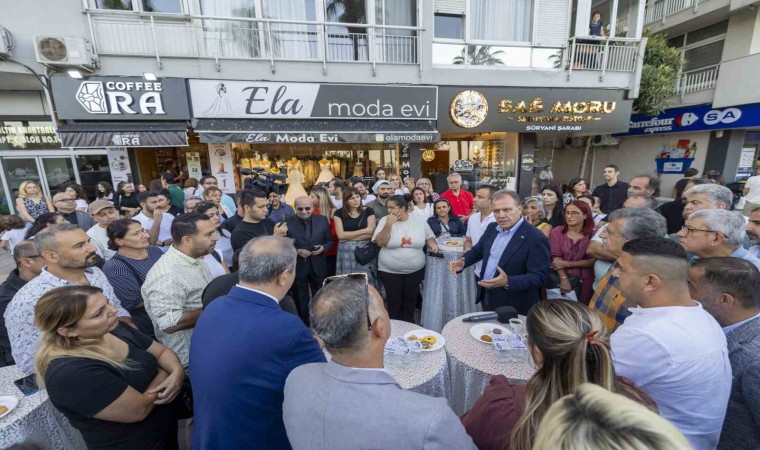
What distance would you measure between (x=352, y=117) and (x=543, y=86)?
571 cm

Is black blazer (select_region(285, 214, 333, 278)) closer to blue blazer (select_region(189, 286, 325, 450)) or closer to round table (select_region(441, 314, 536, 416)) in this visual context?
round table (select_region(441, 314, 536, 416))

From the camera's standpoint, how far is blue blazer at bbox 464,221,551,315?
2.70m

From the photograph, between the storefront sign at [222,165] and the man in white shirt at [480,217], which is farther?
the storefront sign at [222,165]

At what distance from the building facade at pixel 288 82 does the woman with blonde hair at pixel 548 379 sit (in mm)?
7873

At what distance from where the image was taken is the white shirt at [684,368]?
4.25 ft

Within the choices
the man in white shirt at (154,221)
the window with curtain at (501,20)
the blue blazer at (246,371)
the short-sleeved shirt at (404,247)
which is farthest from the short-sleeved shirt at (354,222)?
the window with curtain at (501,20)

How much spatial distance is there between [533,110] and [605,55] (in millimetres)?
2581

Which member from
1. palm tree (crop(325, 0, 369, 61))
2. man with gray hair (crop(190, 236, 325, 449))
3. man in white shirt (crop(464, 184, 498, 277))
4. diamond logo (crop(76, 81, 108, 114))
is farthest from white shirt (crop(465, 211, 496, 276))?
diamond logo (crop(76, 81, 108, 114))

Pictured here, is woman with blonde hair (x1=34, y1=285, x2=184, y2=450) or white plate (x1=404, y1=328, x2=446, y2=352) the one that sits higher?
woman with blonde hair (x1=34, y1=285, x2=184, y2=450)

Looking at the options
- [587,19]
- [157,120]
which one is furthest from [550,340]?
[587,19]

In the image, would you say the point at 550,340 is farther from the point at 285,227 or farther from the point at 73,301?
the point at 285,227

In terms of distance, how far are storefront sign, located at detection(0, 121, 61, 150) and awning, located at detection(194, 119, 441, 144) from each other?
4633 millimetres

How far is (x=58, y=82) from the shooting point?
7.04 m

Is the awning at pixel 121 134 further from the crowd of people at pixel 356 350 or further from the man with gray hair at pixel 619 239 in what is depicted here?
the man with gray hair at pixel 619 239
